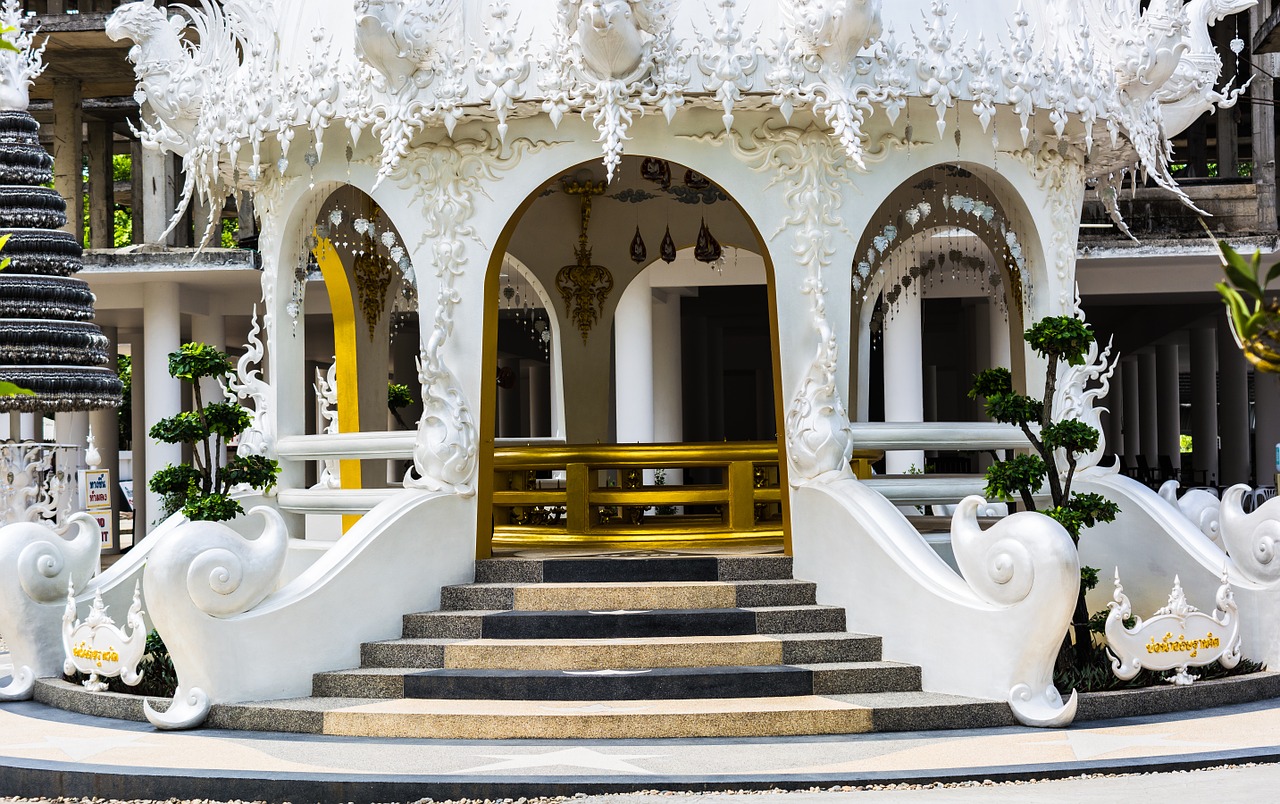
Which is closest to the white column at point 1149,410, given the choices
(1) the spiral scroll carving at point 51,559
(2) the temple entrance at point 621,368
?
(2) the temple entrance at point 621,368

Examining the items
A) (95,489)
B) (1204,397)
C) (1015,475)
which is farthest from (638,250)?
(1204,397)

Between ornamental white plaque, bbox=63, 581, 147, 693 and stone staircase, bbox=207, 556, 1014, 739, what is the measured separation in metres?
0.73

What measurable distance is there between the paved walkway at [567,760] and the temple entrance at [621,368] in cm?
206

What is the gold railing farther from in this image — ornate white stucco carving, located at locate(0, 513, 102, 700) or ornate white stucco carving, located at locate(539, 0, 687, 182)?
ornate white stucco carving, located at locate(0, 513, 102, 700)

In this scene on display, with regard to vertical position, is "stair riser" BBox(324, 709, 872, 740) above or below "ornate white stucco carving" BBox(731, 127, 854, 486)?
below

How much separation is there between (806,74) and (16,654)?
5.23 meters

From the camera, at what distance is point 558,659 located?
7078 mm

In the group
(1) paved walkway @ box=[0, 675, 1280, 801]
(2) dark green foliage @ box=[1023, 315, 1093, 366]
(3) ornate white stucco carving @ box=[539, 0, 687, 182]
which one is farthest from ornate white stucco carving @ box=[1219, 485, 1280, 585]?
(3) ornate white stucco carving @ box=[539, 0, 687, 182]

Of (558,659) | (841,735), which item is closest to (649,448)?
(558,659)

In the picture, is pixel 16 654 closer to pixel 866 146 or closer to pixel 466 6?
pixel 466 6

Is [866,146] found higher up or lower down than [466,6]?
lower down

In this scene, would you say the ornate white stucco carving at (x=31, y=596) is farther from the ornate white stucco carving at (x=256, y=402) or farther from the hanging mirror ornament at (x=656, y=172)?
the hanging mirror ornament at (x=656, y=172)

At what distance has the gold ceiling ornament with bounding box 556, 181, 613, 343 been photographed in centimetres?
1201

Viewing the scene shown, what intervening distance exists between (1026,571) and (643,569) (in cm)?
211
